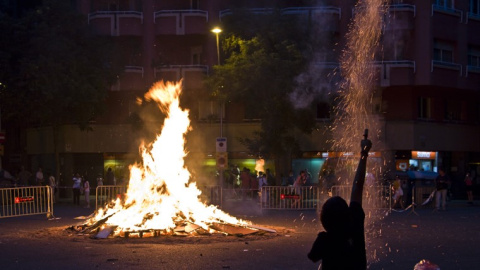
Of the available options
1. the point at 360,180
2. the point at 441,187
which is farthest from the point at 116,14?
the point at 360,180

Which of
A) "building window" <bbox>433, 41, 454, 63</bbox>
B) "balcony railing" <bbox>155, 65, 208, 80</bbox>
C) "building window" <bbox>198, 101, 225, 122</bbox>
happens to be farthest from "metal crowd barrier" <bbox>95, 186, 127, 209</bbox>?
"building window" <bbox>433, 41, 454, 63</bbox>

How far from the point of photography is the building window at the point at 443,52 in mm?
38031

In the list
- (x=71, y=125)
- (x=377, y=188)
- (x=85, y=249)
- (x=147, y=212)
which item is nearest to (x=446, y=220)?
(x=377, y=188)

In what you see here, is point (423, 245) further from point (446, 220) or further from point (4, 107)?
point (4, 107)

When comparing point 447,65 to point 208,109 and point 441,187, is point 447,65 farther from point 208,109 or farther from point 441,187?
point 208,109

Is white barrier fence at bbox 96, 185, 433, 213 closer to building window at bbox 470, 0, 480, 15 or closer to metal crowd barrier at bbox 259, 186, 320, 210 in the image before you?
metal crowd barrier at bbox 259, 186, 320, 210

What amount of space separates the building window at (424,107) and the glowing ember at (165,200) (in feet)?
68.9

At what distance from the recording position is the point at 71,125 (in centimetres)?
4125

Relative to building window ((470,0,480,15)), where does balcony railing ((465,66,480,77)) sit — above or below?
below

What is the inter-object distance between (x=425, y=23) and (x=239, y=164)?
11787 mm

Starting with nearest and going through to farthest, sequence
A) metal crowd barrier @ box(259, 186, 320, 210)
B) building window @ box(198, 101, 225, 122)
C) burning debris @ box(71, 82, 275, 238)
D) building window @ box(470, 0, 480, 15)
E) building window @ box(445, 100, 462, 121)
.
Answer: burning debris @ box(71, 82, 275, 238) < metal crowd barrier @ box(259, 186, 320, 210) < building window @ box(470, 0, 480, 15) < building window @ box(198, 101, 225, 122) < building window @ box(445, 100, 462, 121)

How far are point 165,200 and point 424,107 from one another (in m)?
24.1

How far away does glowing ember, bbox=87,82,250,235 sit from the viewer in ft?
57.5

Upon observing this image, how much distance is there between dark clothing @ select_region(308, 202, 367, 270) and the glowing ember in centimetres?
1221
